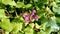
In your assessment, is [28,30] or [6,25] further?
[28,30]

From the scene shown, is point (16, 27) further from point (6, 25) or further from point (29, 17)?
point (29, 17)

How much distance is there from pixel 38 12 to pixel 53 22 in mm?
187

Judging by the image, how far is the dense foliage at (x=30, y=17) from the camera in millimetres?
1703

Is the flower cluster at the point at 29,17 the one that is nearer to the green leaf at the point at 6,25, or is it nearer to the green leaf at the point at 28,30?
the green leaf at the point at 28,30

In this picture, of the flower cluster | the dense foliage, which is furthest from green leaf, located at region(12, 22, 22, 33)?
the flower cluster

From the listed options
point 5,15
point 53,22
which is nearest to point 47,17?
point 53,22

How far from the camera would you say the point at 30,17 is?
1.85 metres

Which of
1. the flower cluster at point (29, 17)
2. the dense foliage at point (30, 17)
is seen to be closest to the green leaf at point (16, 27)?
the dense foliage at point (30, 17)

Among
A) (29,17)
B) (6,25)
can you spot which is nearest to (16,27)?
(6,25)

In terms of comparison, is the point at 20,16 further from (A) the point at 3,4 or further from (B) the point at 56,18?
(B) the point at 56,18

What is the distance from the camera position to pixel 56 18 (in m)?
2.13

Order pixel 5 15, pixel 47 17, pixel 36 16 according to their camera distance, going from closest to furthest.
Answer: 1. pixel 5 15
2. pixel 36 16
3. pixel 47 17

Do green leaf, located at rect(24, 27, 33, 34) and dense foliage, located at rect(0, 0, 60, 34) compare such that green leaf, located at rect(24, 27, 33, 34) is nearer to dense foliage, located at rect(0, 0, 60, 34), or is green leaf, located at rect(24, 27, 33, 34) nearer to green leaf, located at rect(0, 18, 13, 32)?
dense foliage, located at rect(0, 0, 60, 34)

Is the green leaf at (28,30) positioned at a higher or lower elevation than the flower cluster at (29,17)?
lower
